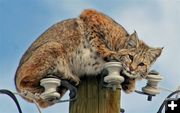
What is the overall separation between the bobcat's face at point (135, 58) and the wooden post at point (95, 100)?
161 millimetres

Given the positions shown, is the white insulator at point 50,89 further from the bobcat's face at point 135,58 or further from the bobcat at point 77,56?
the bobcat's face at point 135,58

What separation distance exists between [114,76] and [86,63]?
29 centimetres

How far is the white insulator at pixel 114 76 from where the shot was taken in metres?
3.29

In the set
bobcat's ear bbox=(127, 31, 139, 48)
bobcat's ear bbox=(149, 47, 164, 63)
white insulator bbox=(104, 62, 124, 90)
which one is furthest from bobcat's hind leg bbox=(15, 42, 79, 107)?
bobcat's ear bbox=(149, 47, 164, 63)

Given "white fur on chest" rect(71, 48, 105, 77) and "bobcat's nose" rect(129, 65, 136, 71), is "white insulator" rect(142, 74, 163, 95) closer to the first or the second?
"bobcat's nose" rect(129, 65, 136, 71)

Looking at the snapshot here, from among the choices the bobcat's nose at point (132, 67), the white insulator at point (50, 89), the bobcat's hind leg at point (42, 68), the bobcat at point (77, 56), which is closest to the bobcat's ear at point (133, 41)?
the bobcat at point (77, 56)

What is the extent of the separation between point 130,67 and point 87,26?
1.46 feet

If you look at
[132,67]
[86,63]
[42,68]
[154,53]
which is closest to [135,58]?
[132,67]

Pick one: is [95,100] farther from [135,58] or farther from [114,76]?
[135,58]

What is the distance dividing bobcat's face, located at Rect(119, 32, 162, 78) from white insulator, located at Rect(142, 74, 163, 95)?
0.16 ft

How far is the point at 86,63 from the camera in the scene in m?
3.53

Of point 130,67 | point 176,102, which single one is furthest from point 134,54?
point 176,102

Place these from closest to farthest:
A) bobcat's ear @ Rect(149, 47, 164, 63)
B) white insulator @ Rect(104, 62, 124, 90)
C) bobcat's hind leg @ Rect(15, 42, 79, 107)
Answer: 1. white insulator @ Rect(104, 62, 124, 90)
2. bobcat's hind leg @ Rect(15, 42, 79, 107)
3. bobcat's ear @ Rect(149, 47, 164, 63)

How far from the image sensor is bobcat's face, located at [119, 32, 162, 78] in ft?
11.3
